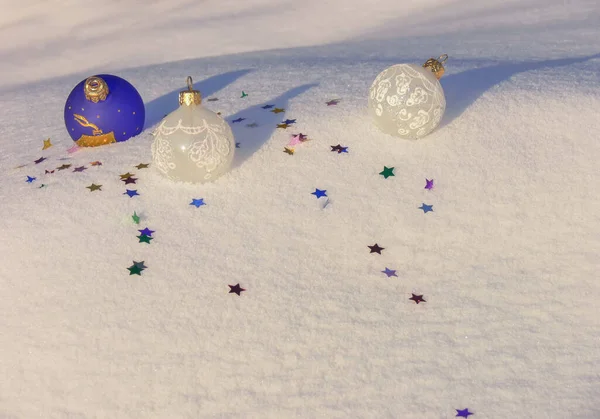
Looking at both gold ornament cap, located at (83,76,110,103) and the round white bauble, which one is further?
gold ornament cap, located at (83,76,110,103)

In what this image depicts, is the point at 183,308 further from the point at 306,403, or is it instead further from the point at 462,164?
the point at 462,164

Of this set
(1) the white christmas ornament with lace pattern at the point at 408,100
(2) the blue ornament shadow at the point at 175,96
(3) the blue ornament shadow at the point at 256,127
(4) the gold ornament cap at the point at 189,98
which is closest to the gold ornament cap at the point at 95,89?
(2) the blue ornament shadow at the point at 175,96

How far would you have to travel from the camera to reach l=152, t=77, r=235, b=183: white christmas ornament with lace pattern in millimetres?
4500

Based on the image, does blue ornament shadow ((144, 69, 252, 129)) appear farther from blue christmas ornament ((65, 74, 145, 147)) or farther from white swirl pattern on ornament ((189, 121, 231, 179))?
white swirl pattern on ornament ((189, 121, 231, 179))

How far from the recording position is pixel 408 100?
473cm

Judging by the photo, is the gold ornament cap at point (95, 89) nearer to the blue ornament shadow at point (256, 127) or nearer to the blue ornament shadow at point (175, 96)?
the blue ornament shadow at point (175, 96)

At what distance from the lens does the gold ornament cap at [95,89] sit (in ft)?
16.5

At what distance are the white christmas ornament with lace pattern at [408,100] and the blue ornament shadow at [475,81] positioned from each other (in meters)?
0.30

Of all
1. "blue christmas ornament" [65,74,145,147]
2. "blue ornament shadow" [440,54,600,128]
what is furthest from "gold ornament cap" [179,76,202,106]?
"blue ornament shadow" [440,54,600,128]

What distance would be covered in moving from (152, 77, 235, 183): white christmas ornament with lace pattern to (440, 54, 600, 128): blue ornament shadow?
5.23 ft

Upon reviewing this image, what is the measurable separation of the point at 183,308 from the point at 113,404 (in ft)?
2.14

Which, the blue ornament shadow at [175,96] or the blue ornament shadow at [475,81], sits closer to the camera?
the blue ornament shadow at [475,81]

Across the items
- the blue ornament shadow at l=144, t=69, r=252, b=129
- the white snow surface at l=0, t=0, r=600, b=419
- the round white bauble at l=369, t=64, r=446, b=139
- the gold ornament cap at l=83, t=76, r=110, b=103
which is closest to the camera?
the white snow surface at l=0, t=0, r=600, b=419

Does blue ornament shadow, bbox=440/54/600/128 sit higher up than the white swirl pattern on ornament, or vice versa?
blue ornament shadow, bbox=440/54/600/128
